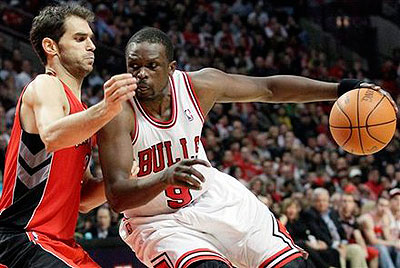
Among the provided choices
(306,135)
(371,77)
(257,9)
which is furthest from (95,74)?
(371,77)

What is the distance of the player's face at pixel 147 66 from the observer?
4082mm

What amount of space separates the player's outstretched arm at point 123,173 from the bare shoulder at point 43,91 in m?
0.39

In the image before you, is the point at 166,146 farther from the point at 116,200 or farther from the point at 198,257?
the point at 198,257

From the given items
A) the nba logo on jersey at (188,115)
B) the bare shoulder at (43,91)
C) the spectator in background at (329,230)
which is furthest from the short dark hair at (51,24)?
the spectator in background at (329,230)

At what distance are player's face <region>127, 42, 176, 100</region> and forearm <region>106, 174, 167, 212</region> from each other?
58 centimetres

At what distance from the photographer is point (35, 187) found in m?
3.71

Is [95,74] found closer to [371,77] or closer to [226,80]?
[371,77]

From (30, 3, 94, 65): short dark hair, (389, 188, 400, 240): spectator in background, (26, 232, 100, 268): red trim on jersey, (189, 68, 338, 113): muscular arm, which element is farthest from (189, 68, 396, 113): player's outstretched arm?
(389, 188, 400, 240): spectator in background

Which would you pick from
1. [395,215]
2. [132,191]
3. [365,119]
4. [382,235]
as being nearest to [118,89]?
[132,191]

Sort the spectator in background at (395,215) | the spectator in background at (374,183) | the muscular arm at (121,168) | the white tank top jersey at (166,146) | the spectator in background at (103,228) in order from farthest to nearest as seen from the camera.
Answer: the spectator in background at (374,183) → the spectator in background at (395,215) → the spectator in background at (103,228) → the white tank top jersey at (166,146) → the muscular arm at (121,168)

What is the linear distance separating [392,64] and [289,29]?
2591 mm

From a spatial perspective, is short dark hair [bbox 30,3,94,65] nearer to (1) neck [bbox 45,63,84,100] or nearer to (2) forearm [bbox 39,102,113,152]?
(1) neck [bbox 45,63,84,100]

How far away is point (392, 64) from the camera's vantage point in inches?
663

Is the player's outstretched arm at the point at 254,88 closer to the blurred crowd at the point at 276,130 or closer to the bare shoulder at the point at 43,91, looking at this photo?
the bare shoulder at the point at 43,91
